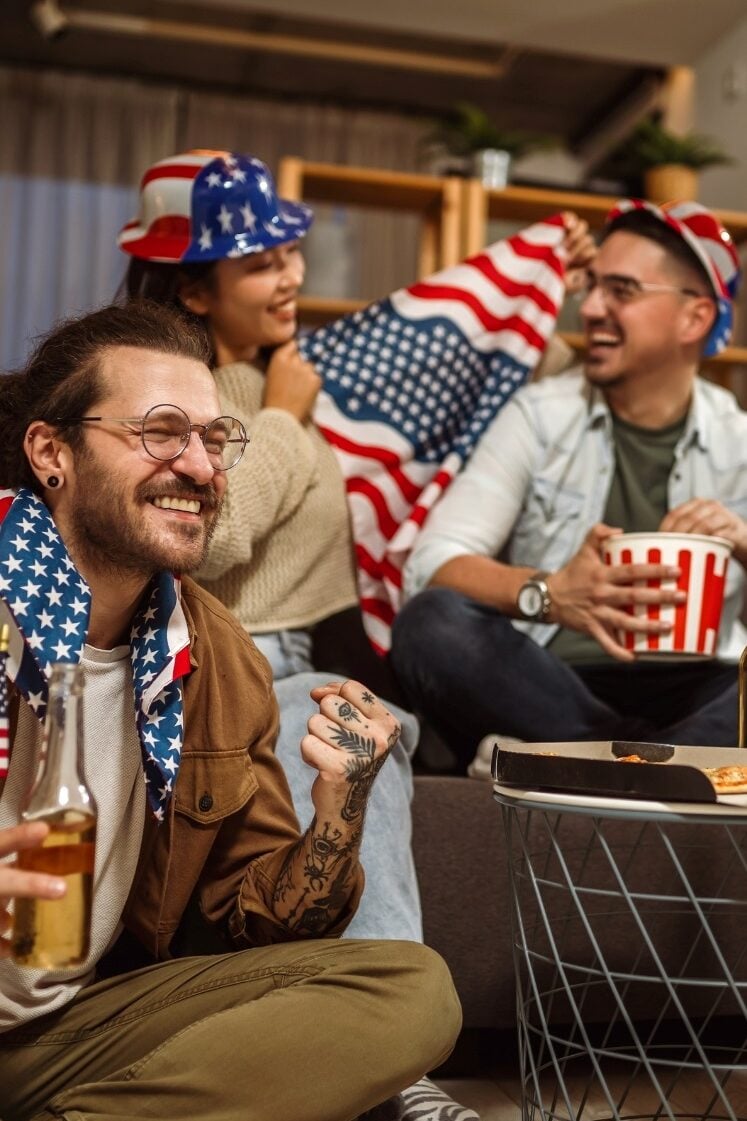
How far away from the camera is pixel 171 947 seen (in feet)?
4.48

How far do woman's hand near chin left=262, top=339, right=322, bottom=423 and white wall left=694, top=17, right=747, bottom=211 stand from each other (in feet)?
8.36

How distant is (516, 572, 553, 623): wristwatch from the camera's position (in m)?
1.83

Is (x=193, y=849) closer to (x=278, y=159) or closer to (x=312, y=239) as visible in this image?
(x=312, y=239)

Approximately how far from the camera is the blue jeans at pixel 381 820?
1469 millimetres

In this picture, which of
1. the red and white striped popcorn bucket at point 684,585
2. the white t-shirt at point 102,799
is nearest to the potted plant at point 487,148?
the red and white striped popcorn bucket at point 684,585

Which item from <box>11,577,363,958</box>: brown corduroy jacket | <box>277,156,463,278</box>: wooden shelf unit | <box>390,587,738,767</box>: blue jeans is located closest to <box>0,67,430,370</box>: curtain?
<box>277,156,463,278</box>: wooden shelf unit

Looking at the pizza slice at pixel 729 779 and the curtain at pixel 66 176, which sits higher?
the curtain at pixel 66 176

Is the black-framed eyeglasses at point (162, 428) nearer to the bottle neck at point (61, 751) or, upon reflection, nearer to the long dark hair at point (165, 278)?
the bottle neck at point (61, 751)

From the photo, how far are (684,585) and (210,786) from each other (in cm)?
67

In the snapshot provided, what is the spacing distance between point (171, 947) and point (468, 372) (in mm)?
1307

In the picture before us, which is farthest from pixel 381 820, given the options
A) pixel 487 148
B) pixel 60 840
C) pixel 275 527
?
pixel 487 148

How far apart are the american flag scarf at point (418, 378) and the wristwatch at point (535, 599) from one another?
0.36 metres

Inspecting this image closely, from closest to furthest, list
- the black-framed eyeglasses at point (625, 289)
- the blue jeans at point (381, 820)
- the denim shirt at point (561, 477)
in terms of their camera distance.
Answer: the blue jeans at point (381, 820), the denim shirt at point (561, 477), the black-framed eyeglasses at point (625, 289)

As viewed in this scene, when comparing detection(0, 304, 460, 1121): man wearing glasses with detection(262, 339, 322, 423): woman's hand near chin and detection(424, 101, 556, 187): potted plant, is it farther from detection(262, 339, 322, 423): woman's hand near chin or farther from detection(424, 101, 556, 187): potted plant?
detection(424, 101, 556, 187): potted plant
